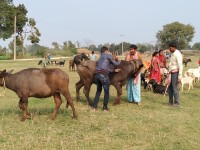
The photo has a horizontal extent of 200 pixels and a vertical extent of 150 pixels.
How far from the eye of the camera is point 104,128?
24.5ft

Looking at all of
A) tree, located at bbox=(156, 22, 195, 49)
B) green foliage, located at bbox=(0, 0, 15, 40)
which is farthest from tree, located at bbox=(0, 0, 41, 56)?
tree, located at bbox=(156, 22, 195, 49)

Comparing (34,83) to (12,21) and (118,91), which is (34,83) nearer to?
(118,91)

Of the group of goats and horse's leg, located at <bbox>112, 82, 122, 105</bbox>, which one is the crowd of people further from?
the group of goats

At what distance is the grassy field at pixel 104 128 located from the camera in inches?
245

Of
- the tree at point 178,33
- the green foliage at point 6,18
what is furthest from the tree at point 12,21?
the tree at point 178,33

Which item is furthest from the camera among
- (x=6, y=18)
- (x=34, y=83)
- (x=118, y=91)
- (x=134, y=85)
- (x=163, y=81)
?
(x=6, y=18)

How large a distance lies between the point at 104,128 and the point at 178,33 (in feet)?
245

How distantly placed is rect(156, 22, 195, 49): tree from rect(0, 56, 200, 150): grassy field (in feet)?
231

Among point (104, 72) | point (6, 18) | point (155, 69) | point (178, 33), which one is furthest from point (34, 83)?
point (178, 33)

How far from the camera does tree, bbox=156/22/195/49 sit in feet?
257

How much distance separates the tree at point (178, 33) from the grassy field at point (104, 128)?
231 feet

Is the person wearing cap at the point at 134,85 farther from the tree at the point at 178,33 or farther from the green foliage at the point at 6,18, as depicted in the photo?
the tree at the point at 178,33

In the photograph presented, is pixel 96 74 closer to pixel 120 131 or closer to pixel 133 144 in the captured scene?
pixel 120 131

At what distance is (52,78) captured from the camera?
26.6 feet
